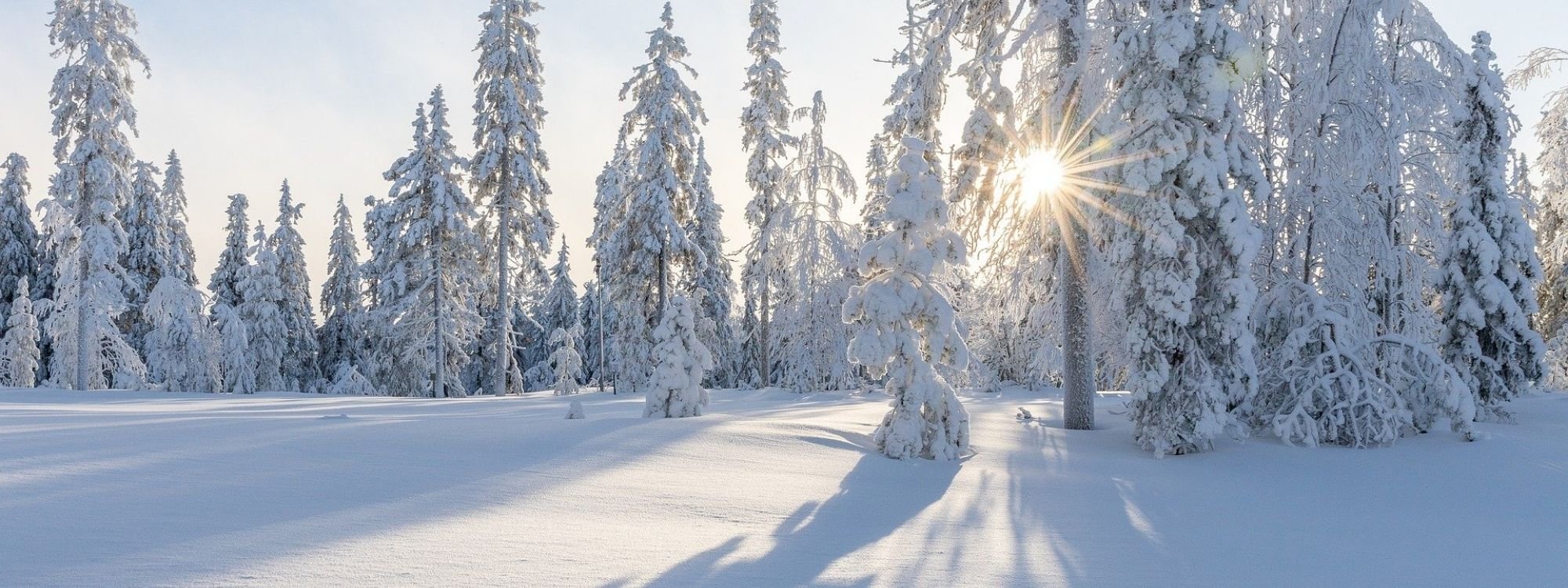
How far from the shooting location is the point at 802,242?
81.9ft

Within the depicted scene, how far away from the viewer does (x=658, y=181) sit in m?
27.0

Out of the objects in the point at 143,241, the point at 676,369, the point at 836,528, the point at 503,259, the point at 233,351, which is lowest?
the point at 836,528

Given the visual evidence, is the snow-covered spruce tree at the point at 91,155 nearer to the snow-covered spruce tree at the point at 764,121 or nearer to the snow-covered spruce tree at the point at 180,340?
the snow-covered spruce tree at the point at 180,340

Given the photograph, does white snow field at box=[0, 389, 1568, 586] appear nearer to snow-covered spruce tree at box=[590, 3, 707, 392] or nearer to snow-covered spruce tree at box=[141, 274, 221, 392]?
snow-covered spruce tree at box=[590, 3, 707, 392]

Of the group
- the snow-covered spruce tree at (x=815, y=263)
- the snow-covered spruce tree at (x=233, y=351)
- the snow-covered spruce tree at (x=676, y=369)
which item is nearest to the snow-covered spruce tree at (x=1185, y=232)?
the snow-covered spruce tree at (x=676, y=369)

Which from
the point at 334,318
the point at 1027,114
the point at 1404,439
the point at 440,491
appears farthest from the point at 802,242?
the point at 334,318

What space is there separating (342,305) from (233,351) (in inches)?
304

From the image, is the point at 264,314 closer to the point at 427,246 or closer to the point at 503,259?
the point at 427,246

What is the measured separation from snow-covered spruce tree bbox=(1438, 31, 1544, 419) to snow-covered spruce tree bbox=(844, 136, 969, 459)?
10.9m

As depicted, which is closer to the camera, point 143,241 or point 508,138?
point 508,138

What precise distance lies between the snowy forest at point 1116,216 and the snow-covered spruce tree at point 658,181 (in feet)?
0.39

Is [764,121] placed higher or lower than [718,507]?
higher

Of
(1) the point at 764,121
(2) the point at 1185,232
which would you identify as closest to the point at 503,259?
(1) the point at 764,121

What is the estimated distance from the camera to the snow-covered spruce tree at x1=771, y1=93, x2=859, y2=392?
81.4 ft
